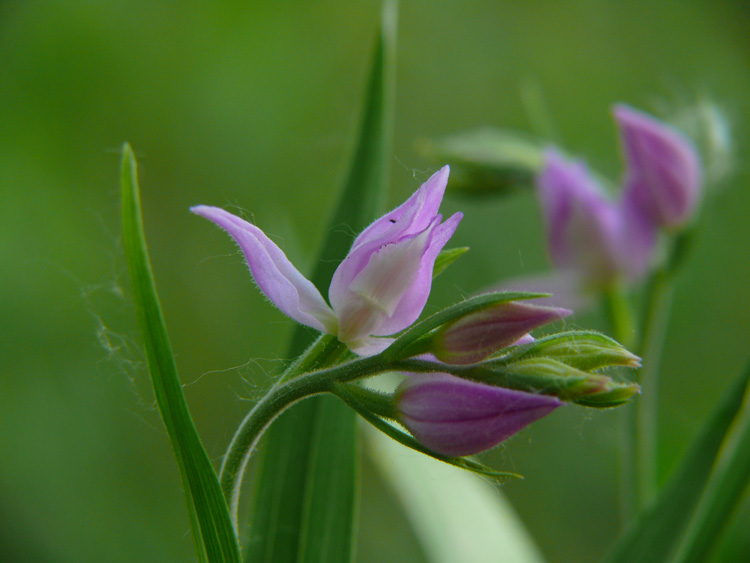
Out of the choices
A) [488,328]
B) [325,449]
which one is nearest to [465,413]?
[488,328]

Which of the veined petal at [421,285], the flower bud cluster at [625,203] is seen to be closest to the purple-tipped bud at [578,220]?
the flower bud cluster at [625,203]

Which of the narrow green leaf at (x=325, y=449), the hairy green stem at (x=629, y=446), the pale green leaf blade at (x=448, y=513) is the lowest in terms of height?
the pale green leaf blade at (x=448, y=513)

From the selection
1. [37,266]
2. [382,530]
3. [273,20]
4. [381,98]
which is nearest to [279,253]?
[381,98]

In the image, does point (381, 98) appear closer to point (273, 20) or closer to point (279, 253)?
point (279, 253)

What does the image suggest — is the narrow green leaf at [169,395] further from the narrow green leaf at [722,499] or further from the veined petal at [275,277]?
the narrow green leaf at [722,499]

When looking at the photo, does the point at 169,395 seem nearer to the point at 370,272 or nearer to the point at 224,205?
the point at 370,272
